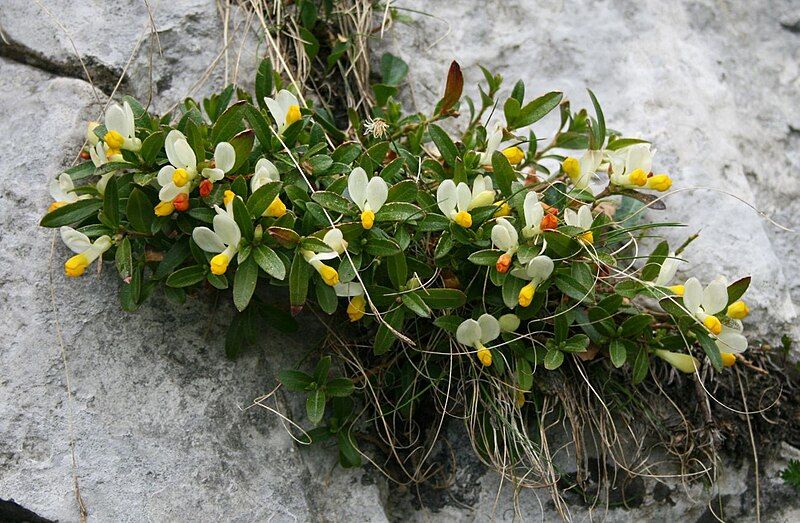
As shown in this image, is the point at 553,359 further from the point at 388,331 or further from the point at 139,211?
the point at 139,211

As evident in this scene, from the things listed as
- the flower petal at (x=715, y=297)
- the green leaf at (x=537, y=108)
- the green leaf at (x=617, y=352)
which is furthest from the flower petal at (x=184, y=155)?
the flower petal at (x=715, y=297)

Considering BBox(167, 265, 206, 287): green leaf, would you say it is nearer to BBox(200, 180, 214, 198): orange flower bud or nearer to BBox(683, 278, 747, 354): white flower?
BBox(200, 180, 214, 198): orange flower bud

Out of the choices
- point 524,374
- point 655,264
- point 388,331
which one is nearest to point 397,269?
point 388,331

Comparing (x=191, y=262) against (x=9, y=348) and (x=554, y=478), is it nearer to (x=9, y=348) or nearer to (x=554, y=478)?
(x=9, y=348)

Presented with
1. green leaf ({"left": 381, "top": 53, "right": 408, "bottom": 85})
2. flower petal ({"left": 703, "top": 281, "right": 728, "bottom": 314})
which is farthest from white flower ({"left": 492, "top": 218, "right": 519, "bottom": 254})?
green leaf ({"left": 381, "top": 53, "right": 408, "bottom": 85})

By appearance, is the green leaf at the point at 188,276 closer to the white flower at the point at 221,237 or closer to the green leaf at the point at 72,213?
the white flower at the point at 221,237
